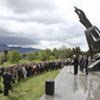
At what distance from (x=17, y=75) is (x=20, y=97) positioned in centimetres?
1341

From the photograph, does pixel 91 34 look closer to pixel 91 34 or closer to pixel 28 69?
pixel 91 34

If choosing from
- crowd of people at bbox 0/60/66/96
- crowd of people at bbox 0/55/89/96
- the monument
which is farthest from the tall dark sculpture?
crowd of people at bbox 0/60/66/96

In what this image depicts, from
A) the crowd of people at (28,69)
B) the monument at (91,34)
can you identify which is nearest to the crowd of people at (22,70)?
the crowd of people at (28,69)

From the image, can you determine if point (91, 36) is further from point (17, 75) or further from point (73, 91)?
point (73, 91)

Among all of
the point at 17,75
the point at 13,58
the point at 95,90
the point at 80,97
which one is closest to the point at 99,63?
the point at 17,75

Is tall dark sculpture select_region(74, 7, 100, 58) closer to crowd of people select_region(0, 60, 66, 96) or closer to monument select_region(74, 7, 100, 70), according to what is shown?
monument select_region(74, 7, 100, 70)

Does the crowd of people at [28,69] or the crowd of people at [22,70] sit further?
the crowd of people at [28,69]

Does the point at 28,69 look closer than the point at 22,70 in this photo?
No

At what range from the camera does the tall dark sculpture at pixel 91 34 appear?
1430 inches

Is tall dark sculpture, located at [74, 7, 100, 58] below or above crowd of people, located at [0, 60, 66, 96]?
above

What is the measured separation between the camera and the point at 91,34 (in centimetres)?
3669

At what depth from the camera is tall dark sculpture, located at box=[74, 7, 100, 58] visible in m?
36.3

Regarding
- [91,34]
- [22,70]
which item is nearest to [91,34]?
[91,34]

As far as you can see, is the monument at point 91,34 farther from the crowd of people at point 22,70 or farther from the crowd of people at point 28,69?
the crowd of people at point 22,70
